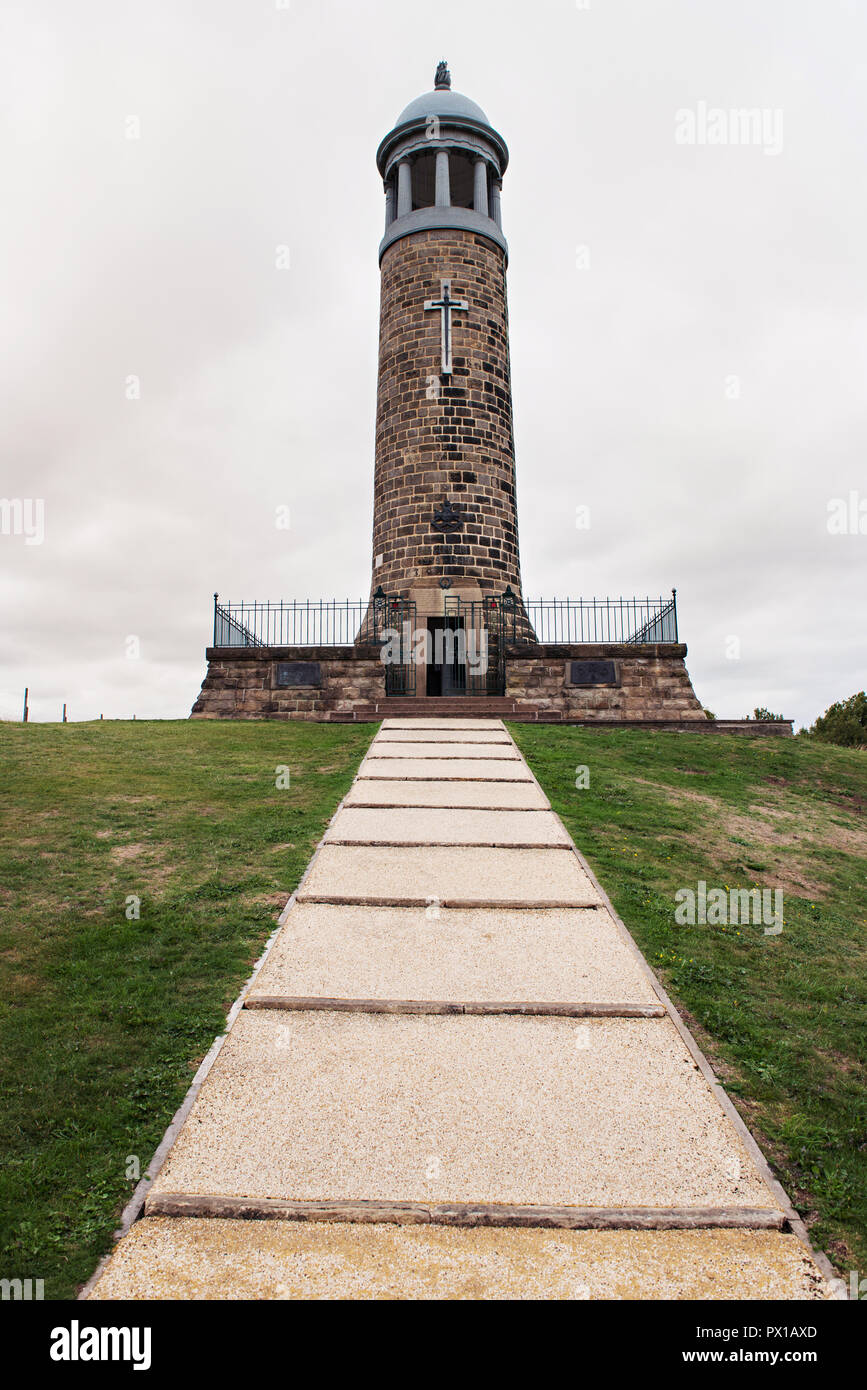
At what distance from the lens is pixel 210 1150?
3996 mm

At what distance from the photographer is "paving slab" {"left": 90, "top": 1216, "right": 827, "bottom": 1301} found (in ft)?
10.6

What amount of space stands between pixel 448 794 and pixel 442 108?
21.4 m

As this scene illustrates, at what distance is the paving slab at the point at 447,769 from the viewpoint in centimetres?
1141

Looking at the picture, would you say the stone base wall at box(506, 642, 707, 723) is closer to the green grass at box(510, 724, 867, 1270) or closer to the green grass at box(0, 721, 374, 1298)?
the green grass at box(510, 724, 867, 1270)

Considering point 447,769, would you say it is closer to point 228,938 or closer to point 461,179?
point 228,938

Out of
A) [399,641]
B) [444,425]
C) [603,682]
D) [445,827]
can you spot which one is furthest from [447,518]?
[445,827]

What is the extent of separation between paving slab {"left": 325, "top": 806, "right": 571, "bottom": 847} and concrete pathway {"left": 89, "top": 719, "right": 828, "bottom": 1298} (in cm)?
168

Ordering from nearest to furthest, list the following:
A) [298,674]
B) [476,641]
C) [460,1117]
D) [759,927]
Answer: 1. [460,1117]
2. [759,927]
3. [298,674]
4. [476,641]

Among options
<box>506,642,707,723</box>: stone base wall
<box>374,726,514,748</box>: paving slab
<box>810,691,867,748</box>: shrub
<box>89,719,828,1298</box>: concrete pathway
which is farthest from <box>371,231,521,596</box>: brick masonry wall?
<box>810,691,867,748</box>: shrub

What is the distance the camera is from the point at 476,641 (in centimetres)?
2045
